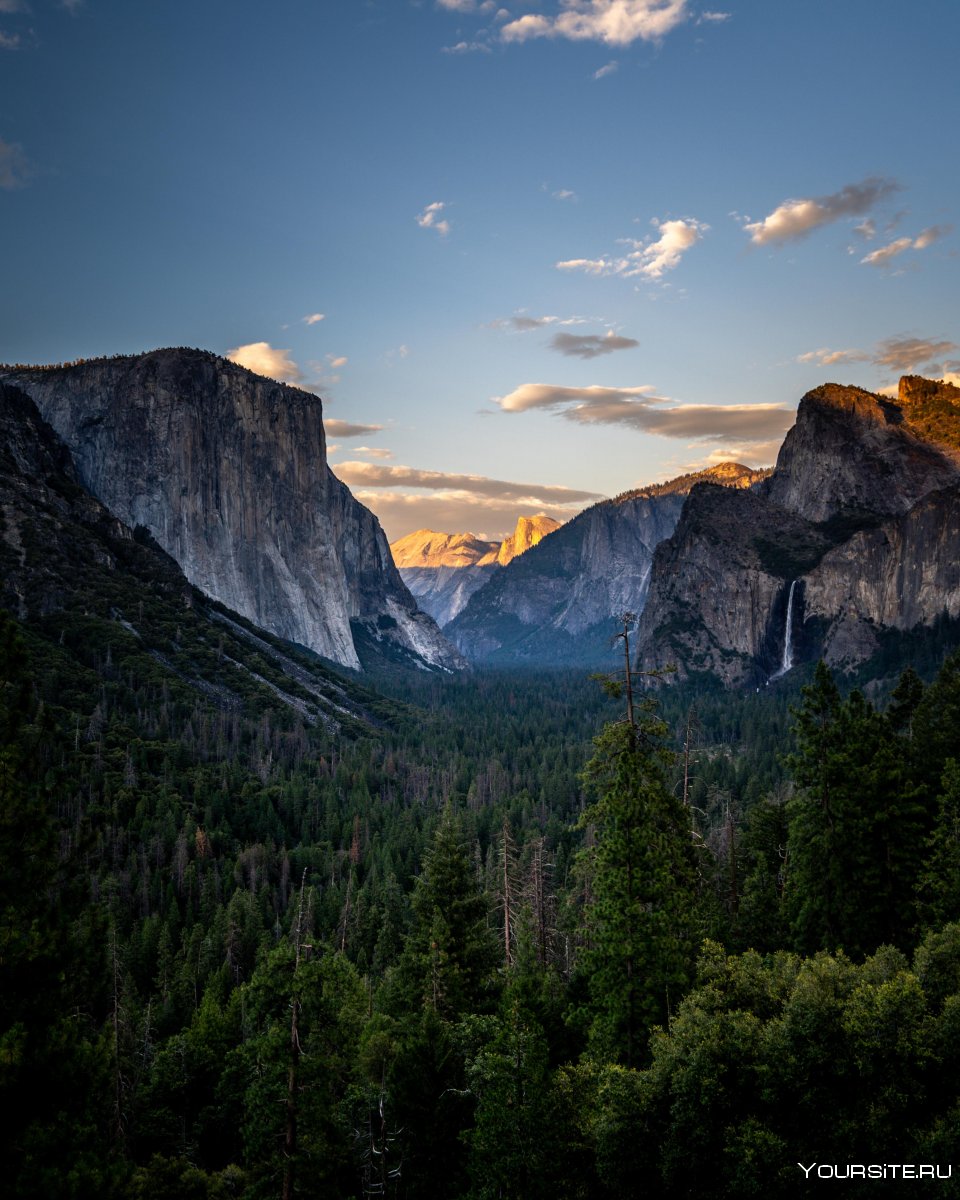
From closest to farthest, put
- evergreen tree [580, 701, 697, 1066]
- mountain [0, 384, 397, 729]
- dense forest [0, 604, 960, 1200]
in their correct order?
dense forest [0, 604, 960, 1200]
evergreen tree [580, 701, 697, 1066]
mountain [0, 384, 397, 729]

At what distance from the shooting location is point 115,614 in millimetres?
153500

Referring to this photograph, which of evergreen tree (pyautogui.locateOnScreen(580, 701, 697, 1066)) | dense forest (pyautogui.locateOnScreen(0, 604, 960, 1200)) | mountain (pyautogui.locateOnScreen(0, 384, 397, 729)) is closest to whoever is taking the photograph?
dense forest (pyautogui.locateOnScreen(0, 604, 960, 1200))

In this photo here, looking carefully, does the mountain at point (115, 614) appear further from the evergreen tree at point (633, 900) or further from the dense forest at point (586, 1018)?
the evergreen tree at point (633, 900)

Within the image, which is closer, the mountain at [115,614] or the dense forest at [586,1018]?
the dense forest at [586,1018]

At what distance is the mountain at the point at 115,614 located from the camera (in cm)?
13688

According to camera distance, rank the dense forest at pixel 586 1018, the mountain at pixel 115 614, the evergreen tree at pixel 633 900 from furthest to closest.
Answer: the mountain at pixel 115 614 → the evergreen tree at pixel 633 900 → the dense forest at pixel 586 1018

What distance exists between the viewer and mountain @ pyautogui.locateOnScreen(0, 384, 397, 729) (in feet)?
449

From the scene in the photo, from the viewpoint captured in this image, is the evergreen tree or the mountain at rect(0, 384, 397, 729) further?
the mountain at rect(0, 384, 397, 729)

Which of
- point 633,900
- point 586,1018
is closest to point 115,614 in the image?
point 586,1018

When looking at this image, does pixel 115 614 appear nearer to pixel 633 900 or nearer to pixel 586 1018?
pixel 586 1018

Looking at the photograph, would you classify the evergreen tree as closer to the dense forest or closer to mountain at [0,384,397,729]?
the dense forest

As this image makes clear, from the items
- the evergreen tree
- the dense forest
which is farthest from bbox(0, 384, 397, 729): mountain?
the evergreen tree

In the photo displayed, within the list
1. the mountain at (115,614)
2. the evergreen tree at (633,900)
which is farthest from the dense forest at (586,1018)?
the mountain at (115,614)

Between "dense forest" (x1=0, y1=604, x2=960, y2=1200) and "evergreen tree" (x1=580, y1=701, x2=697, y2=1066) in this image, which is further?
"evergreen tree" (x1=580, y1=701, x2=697, y2=1066)
